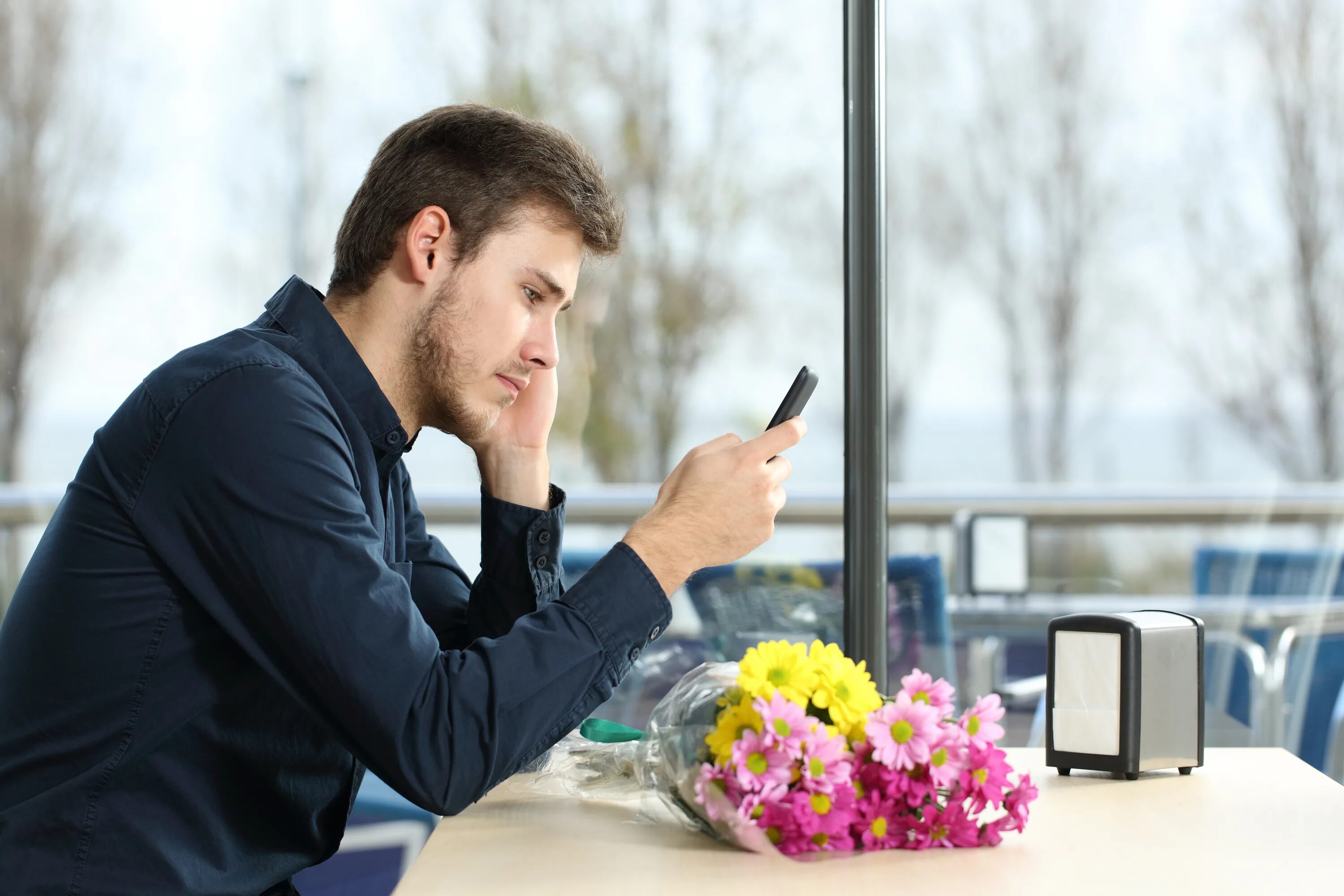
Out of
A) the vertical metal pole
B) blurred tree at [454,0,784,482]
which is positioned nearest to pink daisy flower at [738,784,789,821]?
→ the vertical metal pole

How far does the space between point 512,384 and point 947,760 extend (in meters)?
0.59

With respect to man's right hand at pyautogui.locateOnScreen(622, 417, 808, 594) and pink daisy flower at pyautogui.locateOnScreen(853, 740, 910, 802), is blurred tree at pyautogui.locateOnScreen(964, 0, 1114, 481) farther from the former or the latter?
pink daisy flower at pyautogui.locateOnScreen(853, 740, 910, 802)

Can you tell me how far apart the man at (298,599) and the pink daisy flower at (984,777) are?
263 mm

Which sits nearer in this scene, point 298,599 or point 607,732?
point 298,599

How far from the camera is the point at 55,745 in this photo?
977 millimetres

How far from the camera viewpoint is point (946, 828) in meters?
0.90

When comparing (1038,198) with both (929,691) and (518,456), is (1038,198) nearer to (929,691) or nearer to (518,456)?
(518,456)

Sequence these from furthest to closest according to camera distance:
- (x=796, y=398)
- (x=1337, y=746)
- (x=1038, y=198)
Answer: (x=1038, y=198)
(x=1337, y=746)
(x=796, y=398)

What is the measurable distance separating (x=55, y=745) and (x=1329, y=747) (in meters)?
2.40

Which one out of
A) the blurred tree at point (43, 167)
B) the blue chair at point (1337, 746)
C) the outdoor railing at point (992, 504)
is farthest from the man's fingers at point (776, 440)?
the blurred tree at point (43, 167)

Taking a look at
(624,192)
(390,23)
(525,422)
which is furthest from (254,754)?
(390,23)

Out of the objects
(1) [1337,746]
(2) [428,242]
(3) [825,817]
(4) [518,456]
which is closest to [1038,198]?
(1) [1337,746]

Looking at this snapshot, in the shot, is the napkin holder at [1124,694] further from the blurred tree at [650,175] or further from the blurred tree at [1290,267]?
the blurred tree at [1290,267]

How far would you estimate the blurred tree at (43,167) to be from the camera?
2.52 m
